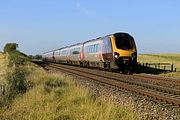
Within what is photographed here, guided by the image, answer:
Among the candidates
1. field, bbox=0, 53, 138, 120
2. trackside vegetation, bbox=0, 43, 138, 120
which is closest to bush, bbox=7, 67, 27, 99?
trackside vegetation, bbox=0, 43, 138, 120

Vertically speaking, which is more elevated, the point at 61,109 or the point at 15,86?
the point at 15,86

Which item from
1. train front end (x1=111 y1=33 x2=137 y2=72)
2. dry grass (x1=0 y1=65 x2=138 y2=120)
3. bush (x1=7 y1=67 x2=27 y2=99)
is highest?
train front end (x1=111 y1=33 x2=137 y2=72)

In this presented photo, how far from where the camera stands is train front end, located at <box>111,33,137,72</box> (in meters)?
26.4

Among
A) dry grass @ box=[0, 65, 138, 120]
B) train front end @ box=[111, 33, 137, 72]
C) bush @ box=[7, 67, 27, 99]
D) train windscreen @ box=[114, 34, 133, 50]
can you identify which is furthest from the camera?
train windscreen @ box=[114, 34, 133, 50]

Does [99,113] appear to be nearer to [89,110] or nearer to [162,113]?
[89,110]

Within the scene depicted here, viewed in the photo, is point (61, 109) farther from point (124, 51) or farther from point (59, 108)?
point (124, 51)

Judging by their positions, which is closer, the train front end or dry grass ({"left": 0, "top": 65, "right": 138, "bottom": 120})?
dry grass ({"left": 0, "top": 65, "right": 138, "bottom": 120})

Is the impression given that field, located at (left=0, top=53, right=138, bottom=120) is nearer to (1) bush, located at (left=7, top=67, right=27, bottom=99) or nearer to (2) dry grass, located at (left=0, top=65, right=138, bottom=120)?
(2) dry grass, located at (left=0, top=65, right=138, bottom=120)

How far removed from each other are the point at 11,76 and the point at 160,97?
22.4 ft

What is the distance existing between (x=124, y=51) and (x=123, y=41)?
1.05m

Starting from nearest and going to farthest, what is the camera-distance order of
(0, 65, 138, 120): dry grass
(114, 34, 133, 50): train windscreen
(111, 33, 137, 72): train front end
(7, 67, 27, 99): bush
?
(0, 65, 138, 120): dry grass < (7, 67, 27, 99): bush < (111, 33, 137, 72): train front end < (114, 34, 133, 50): train windscreen

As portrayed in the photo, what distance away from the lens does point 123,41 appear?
27.3 metres

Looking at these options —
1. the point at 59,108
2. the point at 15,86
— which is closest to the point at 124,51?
the point at 15,86

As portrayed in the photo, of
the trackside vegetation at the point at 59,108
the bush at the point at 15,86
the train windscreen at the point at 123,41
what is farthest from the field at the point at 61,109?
the train windscreen at the point at 123,41
